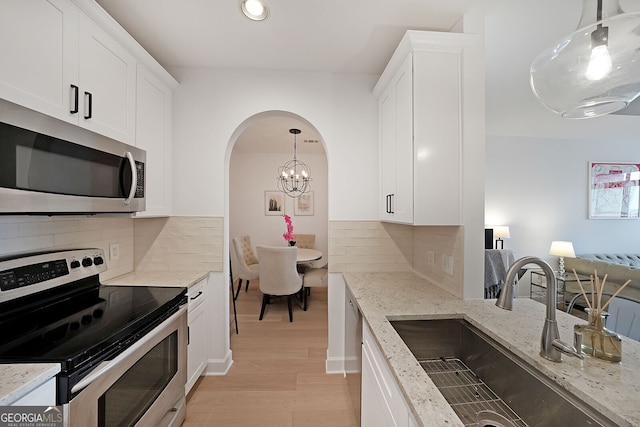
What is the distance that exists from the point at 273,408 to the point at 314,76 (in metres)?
2.53

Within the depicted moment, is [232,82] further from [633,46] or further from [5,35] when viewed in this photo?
[633,46]

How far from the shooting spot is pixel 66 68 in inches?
48.6

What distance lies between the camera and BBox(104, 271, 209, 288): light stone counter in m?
1.83

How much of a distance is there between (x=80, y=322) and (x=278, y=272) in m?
2.29

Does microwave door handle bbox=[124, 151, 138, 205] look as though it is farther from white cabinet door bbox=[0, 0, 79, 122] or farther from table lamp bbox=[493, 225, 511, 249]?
table lamp bbox=[493, 225, 511, 249]

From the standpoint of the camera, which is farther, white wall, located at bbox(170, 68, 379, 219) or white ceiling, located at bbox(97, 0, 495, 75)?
white wall, located at bbox(170, 68, 379, 219)

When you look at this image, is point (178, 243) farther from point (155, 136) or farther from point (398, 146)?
point (398, 146)

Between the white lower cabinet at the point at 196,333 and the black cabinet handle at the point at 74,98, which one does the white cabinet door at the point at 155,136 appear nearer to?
the black cabinet handle at the point at 74,98

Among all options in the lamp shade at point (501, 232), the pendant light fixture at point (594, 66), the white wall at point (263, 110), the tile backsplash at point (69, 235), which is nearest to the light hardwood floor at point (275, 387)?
the tile backsplash at point (69, 235)

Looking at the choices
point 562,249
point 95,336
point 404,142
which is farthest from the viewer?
point 562,249

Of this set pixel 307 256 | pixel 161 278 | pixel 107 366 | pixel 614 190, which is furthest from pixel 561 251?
pixel 107 366
